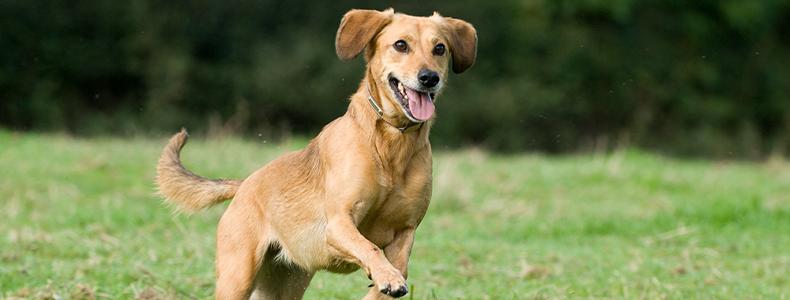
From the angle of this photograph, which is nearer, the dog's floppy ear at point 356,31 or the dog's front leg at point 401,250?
the dog's front leg at point 401,250

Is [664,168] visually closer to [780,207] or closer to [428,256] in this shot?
[780,207]

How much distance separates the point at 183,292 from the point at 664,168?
11.4 m

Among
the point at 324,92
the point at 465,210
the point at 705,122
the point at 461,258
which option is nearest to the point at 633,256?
the point at 461,258

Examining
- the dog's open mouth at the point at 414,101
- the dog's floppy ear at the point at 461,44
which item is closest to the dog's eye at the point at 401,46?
the dog's open mouth at the point at 414,101

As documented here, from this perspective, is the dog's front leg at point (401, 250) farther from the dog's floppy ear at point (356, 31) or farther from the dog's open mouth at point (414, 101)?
the dog's floppy ear at point (356, 31)

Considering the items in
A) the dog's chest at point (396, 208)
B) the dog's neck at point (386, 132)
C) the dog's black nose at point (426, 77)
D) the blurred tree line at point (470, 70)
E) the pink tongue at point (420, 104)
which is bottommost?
the blurred tree line at point (470, 70)

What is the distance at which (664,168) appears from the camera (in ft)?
58.5

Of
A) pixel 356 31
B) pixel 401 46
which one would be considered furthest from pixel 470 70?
pixel 401 46

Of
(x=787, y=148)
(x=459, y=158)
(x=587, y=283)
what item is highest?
(x=587, y=283)

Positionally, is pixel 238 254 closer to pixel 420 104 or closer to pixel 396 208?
pixel 396 208

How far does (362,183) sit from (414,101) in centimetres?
46

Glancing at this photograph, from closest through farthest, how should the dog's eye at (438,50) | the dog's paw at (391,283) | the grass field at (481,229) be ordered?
the dog's paw at (391,283)
the dog's eye at (438,50)
the grass field at (481,229)

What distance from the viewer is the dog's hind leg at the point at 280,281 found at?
21.8 ft

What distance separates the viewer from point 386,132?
5973 mm
